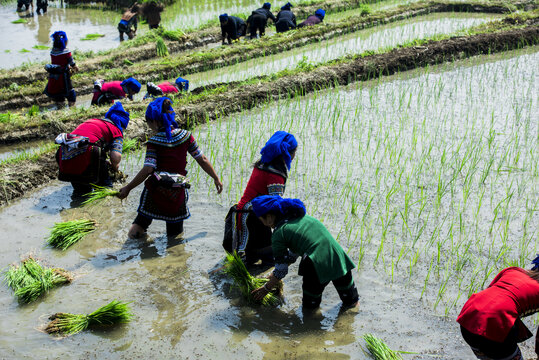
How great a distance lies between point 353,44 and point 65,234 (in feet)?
24.2

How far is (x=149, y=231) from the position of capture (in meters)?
4.50

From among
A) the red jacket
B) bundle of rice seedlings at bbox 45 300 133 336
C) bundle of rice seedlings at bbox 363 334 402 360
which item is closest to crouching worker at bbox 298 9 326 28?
bundle of rice seedlings at bbox 45 300 133 336

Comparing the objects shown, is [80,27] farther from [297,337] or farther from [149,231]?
[297,337]

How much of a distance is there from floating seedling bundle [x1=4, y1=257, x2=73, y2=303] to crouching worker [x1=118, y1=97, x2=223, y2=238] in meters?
0.71

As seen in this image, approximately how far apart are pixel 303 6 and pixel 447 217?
991 cm

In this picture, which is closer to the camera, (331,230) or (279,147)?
(279,147)

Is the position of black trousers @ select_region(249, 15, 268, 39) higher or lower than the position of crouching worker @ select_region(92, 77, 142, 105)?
higher

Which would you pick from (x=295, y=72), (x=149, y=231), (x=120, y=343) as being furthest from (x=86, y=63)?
(x=120, y=343)

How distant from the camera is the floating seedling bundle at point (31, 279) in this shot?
354 centimetres

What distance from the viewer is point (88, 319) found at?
3.26 meters

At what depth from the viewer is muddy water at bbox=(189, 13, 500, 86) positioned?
881 cm

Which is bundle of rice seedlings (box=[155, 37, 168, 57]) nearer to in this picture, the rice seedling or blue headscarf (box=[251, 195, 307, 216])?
the rice seedling

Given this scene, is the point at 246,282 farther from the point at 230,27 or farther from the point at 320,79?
the point at 230,27

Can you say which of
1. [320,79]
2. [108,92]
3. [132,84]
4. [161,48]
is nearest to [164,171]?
[132,84]
